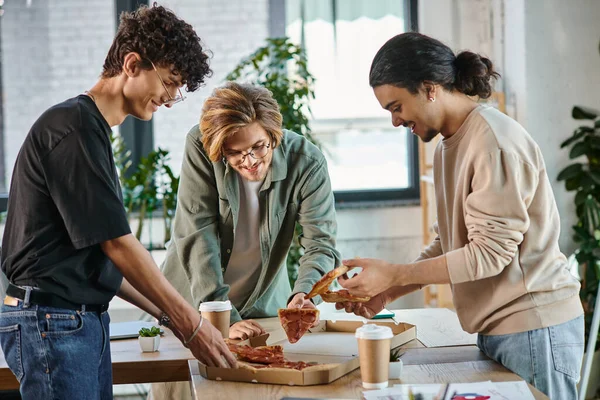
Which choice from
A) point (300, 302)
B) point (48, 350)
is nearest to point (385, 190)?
point (300, 302)

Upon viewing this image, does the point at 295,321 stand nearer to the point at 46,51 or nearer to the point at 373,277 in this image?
the point at 373,277

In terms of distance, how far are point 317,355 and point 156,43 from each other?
0.87 metres

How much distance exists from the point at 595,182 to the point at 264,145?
2.48 metres

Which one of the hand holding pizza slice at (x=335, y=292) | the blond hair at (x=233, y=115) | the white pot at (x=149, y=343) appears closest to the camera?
the hand holding pizza slice at (x=335, y=292)

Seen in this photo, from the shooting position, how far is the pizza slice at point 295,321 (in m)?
2.10

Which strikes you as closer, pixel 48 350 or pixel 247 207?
pixel 48 350

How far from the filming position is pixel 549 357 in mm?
1801

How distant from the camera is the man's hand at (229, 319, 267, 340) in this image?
7.18ft

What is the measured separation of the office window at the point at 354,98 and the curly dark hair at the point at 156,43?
317 cm

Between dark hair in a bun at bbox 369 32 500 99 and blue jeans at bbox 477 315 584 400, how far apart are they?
0.60 m

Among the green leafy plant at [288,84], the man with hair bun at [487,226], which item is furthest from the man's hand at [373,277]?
the green leafy plant at [288,84]

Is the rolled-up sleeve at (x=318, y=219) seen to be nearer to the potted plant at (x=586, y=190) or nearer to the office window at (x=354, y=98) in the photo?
the potted plant at (x=586, y=190)

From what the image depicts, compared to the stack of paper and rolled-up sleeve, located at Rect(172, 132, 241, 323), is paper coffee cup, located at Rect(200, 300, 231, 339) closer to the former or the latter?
rolled-up sleeve, located at Rect(172, 132, 241, 323)

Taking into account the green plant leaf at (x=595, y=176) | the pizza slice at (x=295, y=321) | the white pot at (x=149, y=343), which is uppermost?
the green plant leaf at (x=595, y=176)
